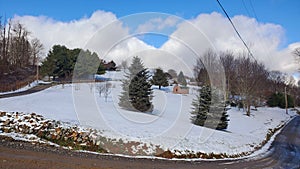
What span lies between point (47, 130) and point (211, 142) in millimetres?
6903

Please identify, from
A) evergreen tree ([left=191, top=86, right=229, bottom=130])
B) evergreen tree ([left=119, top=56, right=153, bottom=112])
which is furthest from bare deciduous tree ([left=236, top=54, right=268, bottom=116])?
evergreen tree ([left=119, top=56, right=153, bottom=112])

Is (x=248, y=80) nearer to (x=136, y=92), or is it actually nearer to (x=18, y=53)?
(x=136, y=92)

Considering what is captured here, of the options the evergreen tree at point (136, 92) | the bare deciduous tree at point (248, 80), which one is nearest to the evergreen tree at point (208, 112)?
the evergreen tree at point (136, 92)

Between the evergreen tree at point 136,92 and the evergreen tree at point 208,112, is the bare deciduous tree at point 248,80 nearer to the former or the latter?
the evergreen tree at point 208,112

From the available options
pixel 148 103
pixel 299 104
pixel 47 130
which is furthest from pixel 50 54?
pixel 299 104

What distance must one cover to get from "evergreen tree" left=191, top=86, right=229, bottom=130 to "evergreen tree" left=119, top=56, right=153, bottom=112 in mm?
3441

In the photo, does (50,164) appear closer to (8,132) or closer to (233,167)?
(8,132)

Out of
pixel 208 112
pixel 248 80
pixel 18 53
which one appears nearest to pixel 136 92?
pixel 208 112

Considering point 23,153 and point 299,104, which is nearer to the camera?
point 23,153

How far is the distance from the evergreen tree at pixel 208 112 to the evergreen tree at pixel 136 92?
11.3 feet

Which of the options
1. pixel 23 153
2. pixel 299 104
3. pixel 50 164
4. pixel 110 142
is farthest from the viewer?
pixel 299 104

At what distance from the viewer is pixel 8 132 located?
7.78 metres

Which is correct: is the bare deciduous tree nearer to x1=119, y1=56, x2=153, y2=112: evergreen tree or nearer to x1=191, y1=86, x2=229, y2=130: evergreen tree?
x1=191, y1=86, x2=229, y2=130: evergreen tree

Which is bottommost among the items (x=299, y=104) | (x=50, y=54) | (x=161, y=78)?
(x=299, y=104)
